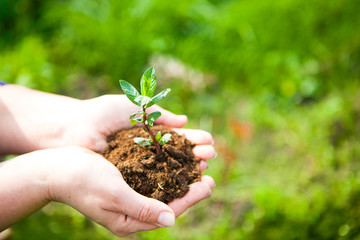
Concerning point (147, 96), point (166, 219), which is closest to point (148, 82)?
point (147, 96)

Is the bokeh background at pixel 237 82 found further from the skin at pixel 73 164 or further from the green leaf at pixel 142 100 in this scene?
the green leaf at pixel 142 100

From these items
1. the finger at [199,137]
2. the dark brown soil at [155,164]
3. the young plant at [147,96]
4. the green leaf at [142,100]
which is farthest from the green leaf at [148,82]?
the finger at [199,137]

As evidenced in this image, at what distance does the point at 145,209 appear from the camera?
4.25 ft

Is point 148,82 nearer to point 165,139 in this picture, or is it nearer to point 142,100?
point 142,100

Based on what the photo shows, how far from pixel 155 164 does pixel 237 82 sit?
207 centimetres

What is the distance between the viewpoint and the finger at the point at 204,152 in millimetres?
1718

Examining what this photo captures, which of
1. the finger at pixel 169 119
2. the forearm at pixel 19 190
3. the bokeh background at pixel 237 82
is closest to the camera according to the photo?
the forearm at pixel 19 190

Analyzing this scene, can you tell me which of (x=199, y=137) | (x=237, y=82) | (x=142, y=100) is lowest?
(x=142, y=100)

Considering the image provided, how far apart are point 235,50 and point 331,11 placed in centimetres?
116

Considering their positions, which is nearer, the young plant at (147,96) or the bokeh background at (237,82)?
the young plant at (147,96)

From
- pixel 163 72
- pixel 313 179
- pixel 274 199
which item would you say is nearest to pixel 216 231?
pixel 274 199

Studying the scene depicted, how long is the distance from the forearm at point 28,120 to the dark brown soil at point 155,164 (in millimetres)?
382

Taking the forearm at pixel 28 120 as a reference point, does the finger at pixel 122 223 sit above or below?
below

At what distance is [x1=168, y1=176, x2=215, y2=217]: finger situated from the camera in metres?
1.47
